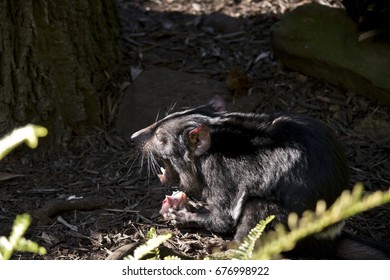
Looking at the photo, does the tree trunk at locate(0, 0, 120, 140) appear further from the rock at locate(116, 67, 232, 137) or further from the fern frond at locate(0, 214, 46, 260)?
the fern frond at locate(0, 214, 46, 260)

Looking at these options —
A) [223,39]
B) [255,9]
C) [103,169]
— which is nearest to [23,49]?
[103,169]

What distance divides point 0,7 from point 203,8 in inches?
104

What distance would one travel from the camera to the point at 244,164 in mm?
4418

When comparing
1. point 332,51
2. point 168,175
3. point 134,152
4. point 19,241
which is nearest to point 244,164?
point 168,175

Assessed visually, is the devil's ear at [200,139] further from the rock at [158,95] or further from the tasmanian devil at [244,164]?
the rock at [158,95]

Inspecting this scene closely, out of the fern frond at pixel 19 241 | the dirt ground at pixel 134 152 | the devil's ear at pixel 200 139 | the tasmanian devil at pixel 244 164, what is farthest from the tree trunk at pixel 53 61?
the fern frond at pixel 19 241

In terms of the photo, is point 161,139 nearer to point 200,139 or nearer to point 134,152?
point 200,139

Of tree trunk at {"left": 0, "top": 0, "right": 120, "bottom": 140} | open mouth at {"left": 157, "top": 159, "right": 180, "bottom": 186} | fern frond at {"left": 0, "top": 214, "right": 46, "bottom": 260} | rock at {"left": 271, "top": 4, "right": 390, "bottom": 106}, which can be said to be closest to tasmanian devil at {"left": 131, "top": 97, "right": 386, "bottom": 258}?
open mouth at {"left": 157, "top": 159, "right": 180, "bottom": 186}

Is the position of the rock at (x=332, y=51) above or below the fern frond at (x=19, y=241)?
below

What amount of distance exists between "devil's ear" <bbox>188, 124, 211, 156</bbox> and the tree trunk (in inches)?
56.9

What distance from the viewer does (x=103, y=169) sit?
536 cm

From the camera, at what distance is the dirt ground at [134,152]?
4.60m

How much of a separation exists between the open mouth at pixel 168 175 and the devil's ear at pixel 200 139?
319 millimetres

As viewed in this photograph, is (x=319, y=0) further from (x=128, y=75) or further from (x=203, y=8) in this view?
(x=128, y=75)
